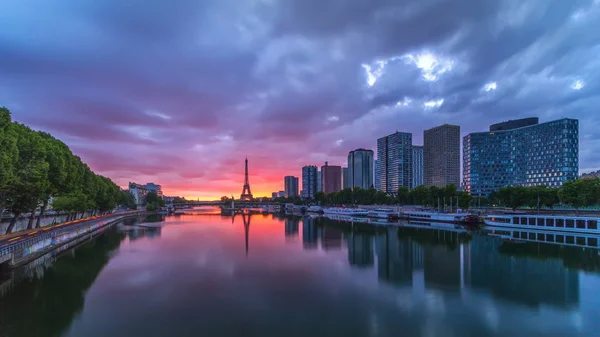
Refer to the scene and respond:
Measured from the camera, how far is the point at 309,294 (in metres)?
22.6

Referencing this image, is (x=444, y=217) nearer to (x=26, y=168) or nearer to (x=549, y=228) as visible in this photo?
(x=549, y=228)

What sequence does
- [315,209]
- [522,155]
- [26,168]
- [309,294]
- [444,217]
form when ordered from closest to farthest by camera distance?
[309,294] < [26,168] < [444,217] < [315,209] < [522,155]

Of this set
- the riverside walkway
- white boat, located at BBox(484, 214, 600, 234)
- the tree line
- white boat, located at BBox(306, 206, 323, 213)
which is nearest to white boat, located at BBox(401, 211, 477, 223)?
white boat, located at BBox(484, 214, 600, 234)

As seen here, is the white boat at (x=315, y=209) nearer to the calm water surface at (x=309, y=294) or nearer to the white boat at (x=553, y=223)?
the white boat at (x=553, y=223)

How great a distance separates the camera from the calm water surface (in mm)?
16750

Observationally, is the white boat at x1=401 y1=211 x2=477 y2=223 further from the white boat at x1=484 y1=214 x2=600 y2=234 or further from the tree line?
the tree line

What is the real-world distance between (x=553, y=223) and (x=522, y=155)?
12232 cm

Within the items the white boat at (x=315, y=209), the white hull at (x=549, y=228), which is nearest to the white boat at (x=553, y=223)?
the white hull at (x=549, y=228)

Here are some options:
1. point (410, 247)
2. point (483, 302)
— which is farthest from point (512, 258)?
point (483, 302)

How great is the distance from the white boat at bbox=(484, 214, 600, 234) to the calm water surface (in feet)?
50.9

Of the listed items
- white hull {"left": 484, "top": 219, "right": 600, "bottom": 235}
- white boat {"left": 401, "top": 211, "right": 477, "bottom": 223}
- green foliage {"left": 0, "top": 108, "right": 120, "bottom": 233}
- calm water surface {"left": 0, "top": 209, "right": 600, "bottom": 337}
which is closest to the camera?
calm water surface {"left": 0, "top": 209, "right": 600, "bottom": 337}

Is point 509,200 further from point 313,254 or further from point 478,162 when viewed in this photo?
point 478,162

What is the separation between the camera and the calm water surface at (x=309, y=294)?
55.0 ft

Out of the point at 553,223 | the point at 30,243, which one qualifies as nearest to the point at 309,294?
the point at 30,243
